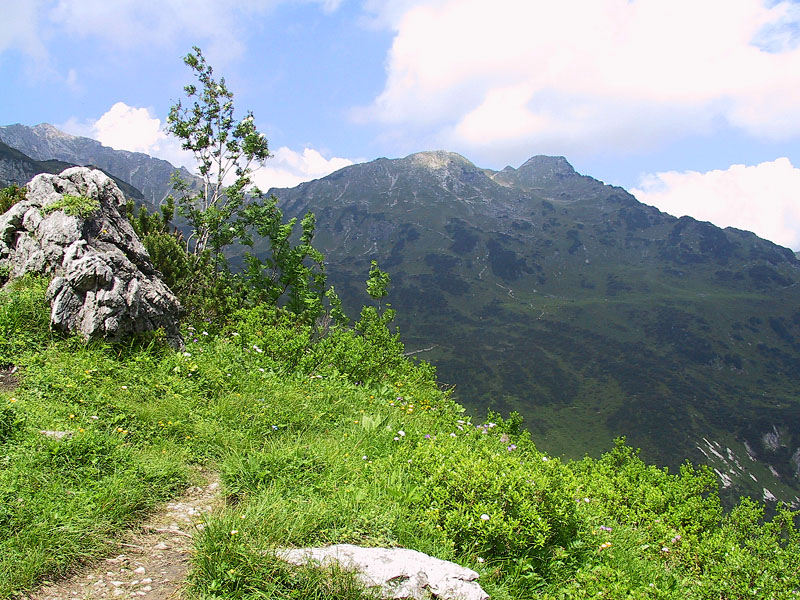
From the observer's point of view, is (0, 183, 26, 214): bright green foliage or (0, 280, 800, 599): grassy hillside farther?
(0, 183, 26, 214): bright green foliage

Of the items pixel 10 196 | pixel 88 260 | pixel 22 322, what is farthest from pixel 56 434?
pixel 10 196

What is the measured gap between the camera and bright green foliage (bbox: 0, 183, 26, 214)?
41.8 ft

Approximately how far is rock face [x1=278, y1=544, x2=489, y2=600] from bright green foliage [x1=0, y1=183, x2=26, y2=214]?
13558mm

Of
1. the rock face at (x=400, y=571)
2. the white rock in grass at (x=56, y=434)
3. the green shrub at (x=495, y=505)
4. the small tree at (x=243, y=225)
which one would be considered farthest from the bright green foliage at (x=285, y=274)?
the rock face at (x=400, y=571)

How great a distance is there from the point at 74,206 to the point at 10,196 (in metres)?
5.71

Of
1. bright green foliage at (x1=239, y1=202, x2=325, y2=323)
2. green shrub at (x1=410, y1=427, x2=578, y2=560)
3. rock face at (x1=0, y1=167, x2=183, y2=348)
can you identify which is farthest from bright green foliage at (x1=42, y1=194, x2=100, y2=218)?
green shrub at (x1=410, y1=427, x2=578, y2=560)

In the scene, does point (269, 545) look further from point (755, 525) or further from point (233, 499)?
point (755, 525)

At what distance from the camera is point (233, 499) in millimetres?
5016

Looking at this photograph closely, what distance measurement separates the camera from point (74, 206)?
955cm

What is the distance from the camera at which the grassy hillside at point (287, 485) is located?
160 inches

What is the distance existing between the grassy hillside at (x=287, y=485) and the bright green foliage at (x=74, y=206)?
5.66ft

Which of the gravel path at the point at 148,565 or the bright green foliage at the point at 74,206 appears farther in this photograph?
the bright green foliage at the point at 74,206

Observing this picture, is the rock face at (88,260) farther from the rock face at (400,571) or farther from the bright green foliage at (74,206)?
the rock face at (400,571)

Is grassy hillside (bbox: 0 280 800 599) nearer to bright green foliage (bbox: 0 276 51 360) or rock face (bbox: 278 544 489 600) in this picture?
bright green foliage (bbox: 0 276 51 360)
